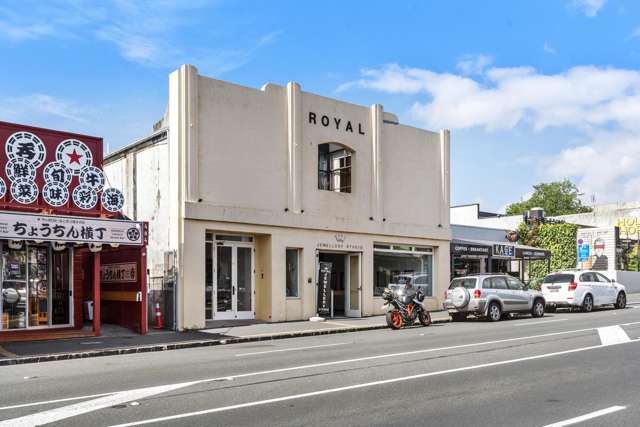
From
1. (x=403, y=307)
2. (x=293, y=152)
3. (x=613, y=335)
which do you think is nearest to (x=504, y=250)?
(x=403, y=307)

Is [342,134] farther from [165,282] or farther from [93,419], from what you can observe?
[93,419]

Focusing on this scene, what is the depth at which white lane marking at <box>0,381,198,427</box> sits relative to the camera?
748 cm

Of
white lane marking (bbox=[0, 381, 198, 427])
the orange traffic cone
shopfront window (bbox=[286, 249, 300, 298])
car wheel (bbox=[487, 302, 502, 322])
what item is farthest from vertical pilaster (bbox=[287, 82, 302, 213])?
white lane marking (bbox=[0, 381, 198, 427])

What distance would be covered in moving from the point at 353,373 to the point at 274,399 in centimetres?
240

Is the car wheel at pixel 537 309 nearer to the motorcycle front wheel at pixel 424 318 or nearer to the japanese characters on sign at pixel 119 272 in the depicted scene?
the motorcycle front wheel at pixel 424 318

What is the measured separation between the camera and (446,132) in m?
28.0

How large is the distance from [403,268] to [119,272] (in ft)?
36.0

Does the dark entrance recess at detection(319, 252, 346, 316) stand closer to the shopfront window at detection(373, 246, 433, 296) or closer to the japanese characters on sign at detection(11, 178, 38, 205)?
the shopfront window at detection(373, 246, 433, 296)

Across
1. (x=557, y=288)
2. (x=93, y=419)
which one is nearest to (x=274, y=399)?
(x=93, y=419)

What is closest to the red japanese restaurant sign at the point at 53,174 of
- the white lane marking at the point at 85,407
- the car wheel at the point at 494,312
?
the white lane marking at the point at 85,407

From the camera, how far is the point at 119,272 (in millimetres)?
20703

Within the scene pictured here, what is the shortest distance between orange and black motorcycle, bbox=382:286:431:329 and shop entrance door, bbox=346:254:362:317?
3670mm

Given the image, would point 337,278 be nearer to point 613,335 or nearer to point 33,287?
point 33,287

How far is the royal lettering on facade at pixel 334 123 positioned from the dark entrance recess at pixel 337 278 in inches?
183
